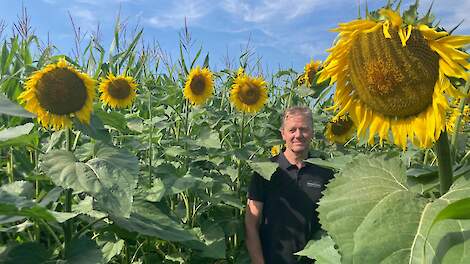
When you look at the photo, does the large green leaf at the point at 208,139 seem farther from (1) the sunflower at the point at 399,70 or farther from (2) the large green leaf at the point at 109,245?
(1) the sunflower at the point at 399,70

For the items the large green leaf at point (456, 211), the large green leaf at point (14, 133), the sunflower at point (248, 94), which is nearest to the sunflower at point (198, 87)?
the sunflower at point (248, 94)

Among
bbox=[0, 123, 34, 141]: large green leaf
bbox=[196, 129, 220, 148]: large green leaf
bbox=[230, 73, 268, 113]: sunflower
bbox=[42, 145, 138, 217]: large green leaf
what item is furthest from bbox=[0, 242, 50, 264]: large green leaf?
bbox=[230, 73, 268, 113]: sunflower

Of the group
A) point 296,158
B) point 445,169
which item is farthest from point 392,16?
point 296,158

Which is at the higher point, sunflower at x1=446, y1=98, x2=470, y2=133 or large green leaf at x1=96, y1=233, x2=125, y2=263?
sunflower at x1=446, y1=98, x2=470, y2=133

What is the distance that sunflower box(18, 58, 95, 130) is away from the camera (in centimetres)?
236

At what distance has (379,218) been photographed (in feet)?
3.30

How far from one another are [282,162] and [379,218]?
2411 mm

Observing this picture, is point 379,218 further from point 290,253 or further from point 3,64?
point 3,64

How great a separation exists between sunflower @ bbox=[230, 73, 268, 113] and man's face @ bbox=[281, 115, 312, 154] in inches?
29.1

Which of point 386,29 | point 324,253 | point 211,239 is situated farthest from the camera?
point 211,239

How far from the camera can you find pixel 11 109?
4.95 feet

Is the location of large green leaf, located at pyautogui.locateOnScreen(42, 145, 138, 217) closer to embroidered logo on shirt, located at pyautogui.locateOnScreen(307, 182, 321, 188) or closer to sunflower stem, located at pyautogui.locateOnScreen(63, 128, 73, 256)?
sunflower stem, located at pyautogui.locateOnScreen(63, 128, 73, 256)

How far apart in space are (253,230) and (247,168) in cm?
55

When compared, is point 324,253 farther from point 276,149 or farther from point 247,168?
point 276,149
